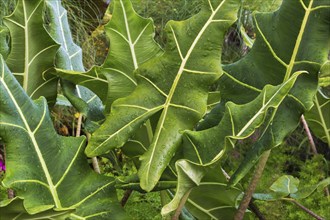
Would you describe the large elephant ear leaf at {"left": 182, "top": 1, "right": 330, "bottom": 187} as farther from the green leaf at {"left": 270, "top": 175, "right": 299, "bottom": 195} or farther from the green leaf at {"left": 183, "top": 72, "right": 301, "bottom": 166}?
the green leaf at {"left": 270, "top": 175, "right": 299, "bottom": 195}

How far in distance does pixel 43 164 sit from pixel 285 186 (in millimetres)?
579

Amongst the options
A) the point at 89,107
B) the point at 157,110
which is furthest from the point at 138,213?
the point at 157,110

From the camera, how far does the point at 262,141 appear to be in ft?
3.32

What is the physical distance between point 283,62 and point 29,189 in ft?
1.67

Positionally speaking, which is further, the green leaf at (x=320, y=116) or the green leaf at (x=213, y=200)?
the green leaf at (x=320, y=116)

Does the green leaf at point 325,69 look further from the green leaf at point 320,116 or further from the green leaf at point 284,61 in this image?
the green leaf at point 320,116

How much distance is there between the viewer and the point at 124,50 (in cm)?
112

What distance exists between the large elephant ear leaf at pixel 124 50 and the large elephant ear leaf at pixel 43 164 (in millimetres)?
133

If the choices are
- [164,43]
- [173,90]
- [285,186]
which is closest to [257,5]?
[164,43]

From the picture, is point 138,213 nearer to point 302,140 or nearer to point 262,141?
point 262,141

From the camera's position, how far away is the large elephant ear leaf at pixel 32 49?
47.1 inches

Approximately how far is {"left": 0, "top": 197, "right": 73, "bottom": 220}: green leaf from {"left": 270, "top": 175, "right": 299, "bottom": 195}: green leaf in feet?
1.90

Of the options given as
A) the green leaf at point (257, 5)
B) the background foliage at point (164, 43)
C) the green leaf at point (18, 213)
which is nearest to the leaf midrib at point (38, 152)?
the green leaf at point (18, 213)

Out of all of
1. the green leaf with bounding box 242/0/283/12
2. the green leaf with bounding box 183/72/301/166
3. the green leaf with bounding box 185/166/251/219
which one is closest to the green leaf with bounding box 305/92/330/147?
the green leaf with bounding box 185/166/251/219
